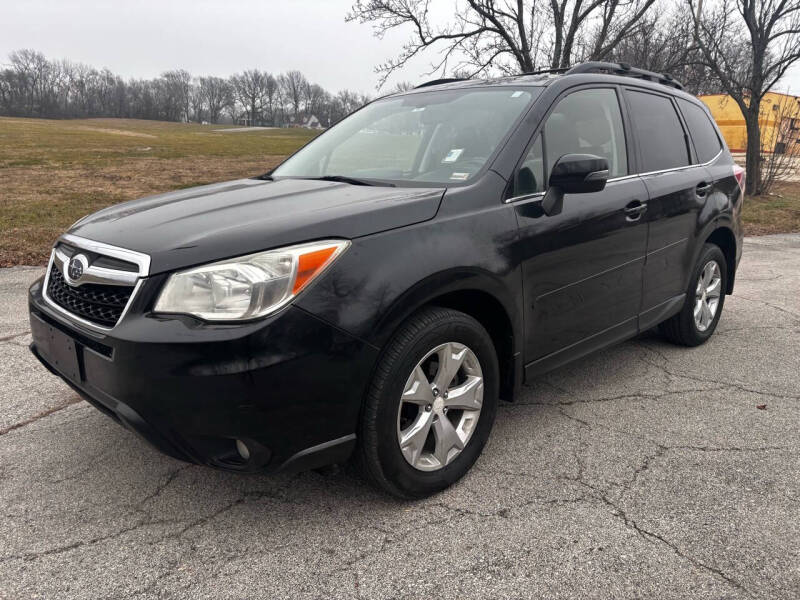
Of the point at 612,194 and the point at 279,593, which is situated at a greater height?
the point at 612,194

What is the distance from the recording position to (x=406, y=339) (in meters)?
2.41

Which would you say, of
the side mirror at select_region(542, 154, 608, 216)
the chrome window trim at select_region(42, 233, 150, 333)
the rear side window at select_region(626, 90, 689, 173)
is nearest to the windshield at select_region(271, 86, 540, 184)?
the side mirror at select_region(542, 154, 608, 216)

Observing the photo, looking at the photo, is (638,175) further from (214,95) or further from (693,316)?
(214,95)

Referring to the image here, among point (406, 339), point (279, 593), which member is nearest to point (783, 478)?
point (406, 339)

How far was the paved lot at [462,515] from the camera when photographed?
7.13 feet

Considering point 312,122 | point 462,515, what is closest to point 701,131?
point 462,515

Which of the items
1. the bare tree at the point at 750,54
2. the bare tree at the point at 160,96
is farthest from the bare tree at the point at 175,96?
the bare tree at the point at 750,54

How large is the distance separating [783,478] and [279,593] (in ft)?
7.44

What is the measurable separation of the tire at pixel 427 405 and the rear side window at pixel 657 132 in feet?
6.08

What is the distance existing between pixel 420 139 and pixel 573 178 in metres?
0.91

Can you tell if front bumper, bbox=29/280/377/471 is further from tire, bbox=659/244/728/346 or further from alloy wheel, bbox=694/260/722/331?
alloy wheel, bbox=694/260/722/331

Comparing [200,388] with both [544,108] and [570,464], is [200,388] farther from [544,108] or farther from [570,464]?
[544,108]

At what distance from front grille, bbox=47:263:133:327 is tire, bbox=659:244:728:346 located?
3623 mm

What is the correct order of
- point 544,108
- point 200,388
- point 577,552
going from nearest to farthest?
1. point 200,388
2. point 577,552
3. point 544,108
